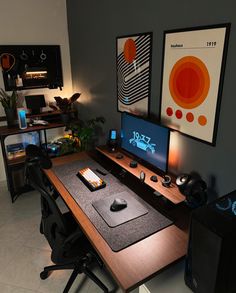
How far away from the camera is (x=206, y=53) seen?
1491 millimetres

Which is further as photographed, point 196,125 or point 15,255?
point 15,255

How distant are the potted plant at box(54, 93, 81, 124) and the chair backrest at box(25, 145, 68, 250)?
150 centimetres

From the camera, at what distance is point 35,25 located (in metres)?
3.04

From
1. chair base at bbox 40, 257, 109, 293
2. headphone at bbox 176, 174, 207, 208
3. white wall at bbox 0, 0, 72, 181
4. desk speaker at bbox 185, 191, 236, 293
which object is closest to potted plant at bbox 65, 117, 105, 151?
white wall at bbox 0, 0, 72, 181

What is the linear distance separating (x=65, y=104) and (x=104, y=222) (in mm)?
1988

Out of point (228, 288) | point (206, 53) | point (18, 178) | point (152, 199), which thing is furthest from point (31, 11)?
point (228, 288)

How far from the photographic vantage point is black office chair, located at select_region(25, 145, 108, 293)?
5.10ft

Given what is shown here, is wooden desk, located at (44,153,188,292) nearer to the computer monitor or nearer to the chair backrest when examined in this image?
the chair backrest

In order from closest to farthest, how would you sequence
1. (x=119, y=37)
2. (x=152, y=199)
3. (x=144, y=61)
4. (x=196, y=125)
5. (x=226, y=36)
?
(x=226, y=36), (x=196, y=125), (x=152, y=199), (x=144, y=61), (x=119, y=37)

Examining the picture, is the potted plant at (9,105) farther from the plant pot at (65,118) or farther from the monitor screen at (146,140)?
the monitor screen at (146,140)

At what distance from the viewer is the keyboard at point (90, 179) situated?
1.94 meters

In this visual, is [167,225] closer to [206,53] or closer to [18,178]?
[206,53]

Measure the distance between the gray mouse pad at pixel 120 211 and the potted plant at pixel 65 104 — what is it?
1674mm

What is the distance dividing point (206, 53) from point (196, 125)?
0.46m
